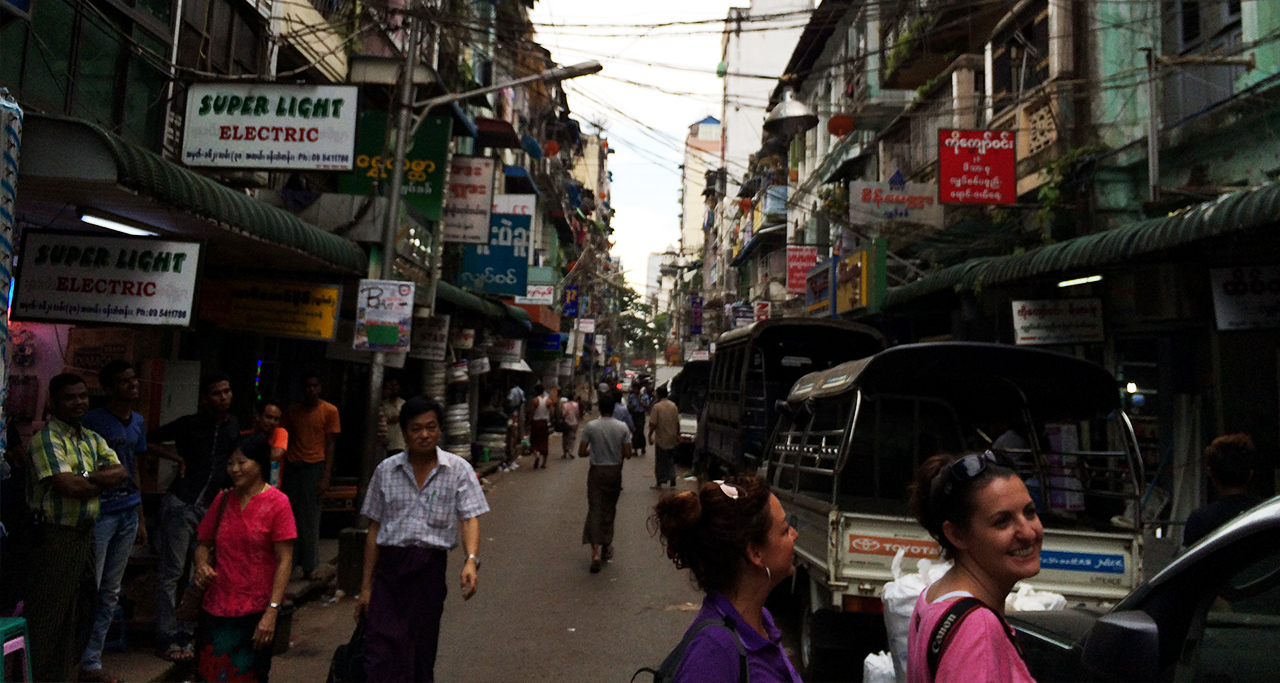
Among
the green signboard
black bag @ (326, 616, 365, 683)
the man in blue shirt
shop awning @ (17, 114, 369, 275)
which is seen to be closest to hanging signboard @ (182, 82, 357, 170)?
shop awning @ (17, 114, 369, 275)

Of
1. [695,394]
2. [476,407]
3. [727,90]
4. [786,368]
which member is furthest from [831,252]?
[727,90]

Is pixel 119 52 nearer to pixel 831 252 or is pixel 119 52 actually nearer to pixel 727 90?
pixel 831 252

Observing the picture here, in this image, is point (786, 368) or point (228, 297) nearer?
point (228, 297)

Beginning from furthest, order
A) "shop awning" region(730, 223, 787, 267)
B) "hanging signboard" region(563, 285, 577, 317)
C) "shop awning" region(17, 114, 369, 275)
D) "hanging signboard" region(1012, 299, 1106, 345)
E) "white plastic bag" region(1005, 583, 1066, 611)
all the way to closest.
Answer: "hanging signboard" region(563, 285, 577, 317)
"shop awning" region(730, 223, 787, 267)
"hanging signboard" region(1012, 299, 1106, 345)
"shop awning" region(17, 114, 369, 275)
"white plastic bag" region(1005, 583, 1066, 611)

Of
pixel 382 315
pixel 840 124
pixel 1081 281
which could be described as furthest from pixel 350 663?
pixel 840 124

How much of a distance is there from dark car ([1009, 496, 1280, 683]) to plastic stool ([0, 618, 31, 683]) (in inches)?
145

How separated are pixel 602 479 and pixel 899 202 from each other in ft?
33.7

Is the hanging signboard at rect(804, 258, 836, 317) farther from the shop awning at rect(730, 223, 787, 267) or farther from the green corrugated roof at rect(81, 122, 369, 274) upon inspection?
the green corrugated roof at rect(81, 122, 369, 274)

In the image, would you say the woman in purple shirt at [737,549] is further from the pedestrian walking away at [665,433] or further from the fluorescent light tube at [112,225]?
the pedestrian walking away at [665,433]

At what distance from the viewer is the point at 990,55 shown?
17391 millimetres

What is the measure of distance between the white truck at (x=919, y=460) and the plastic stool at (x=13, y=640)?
4.17 metres

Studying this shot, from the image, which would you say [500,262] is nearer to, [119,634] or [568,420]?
[568,420]

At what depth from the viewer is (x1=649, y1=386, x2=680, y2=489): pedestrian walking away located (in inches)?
669

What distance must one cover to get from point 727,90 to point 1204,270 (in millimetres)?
54257
